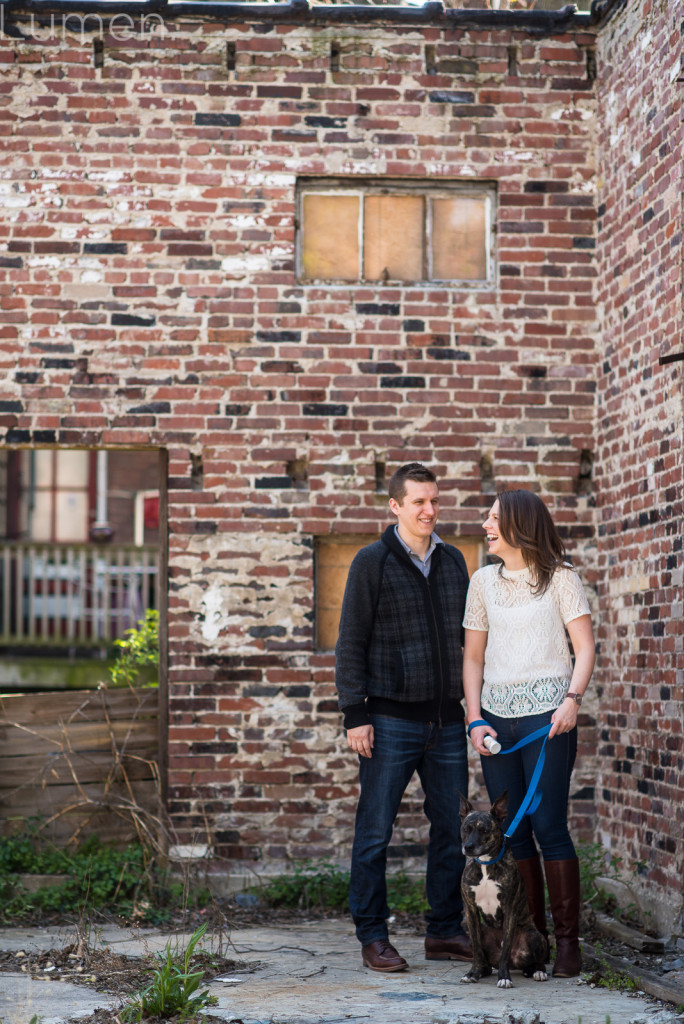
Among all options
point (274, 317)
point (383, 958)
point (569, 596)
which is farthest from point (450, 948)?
point (274, 317)

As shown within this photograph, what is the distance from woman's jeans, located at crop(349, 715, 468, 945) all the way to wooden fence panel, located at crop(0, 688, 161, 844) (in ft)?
7.02

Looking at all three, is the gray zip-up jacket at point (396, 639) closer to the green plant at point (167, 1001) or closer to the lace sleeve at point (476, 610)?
the lace sleeve at point (476, 610)

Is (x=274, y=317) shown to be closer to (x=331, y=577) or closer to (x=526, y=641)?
(x=331, y=577)

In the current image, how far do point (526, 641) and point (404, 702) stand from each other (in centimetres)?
59

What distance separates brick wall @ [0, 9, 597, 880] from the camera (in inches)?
247

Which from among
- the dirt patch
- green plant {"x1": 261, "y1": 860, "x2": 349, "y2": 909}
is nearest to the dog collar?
the dirt patch

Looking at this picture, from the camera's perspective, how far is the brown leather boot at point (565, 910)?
422 centimetres

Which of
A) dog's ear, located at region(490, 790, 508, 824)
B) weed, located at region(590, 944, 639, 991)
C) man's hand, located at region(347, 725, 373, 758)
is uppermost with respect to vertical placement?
man's hand, located at region(347, 725, 373, 758)

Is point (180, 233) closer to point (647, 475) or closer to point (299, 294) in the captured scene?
point (299, 294)

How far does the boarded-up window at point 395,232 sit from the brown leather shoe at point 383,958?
380cm

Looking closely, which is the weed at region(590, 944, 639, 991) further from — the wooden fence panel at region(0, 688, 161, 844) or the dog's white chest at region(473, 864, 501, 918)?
the wooden fence panel at region(0, 688, 161, 844)

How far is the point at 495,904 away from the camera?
4086 millimetres

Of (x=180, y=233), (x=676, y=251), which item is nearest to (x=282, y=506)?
(x=180, y=233)

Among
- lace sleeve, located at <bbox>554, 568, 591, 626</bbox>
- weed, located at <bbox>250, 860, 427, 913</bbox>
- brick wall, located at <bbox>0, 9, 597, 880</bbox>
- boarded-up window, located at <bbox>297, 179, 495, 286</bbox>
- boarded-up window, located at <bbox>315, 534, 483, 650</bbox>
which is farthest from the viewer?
boarded-up window, located at <bbox>297, 179, 495, 286</bbox>
